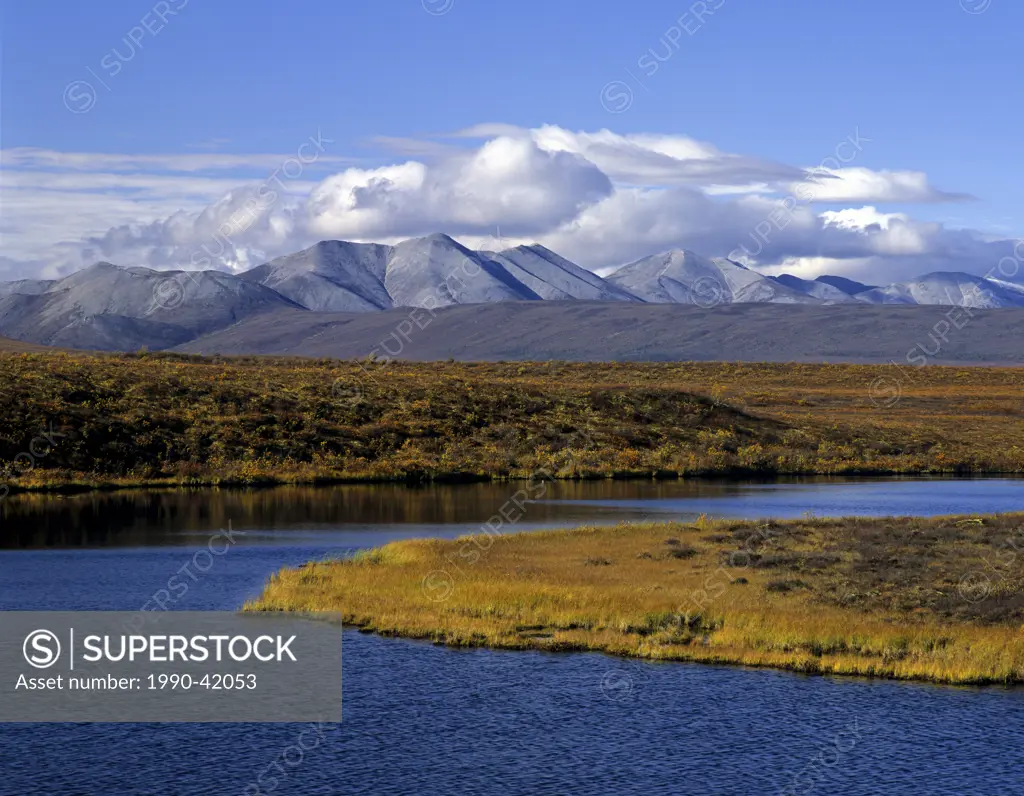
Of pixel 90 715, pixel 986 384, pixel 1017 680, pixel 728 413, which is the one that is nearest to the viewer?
pixel 90 715

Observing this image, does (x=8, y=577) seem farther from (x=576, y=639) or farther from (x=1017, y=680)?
(x=1017, y=680)

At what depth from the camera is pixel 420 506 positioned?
65750mm

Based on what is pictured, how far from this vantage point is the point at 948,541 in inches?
1911

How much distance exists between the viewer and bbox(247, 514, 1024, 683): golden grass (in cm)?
3147

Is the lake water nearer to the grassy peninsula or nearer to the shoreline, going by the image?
the shoreline

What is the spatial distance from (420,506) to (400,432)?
26.6m

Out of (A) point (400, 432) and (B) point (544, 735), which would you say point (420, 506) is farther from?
(B) point (544, 735)

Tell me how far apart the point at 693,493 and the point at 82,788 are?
5631 centimetres

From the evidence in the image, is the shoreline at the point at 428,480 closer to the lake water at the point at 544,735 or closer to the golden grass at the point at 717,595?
the golden grass at the point at 717,595

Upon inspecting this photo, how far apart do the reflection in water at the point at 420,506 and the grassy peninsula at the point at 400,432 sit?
5.73 meters

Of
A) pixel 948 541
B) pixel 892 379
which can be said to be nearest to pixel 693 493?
pixel 948 541

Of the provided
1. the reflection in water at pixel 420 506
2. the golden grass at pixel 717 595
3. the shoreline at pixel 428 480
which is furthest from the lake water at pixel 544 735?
the shoreline at pixel 428 480

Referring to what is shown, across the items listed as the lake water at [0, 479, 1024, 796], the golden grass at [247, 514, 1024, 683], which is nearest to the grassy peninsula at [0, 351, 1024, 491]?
the golden grass at [247, 514, 1024, 683]

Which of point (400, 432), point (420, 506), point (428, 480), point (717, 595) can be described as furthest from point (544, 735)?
point (400, 432)
